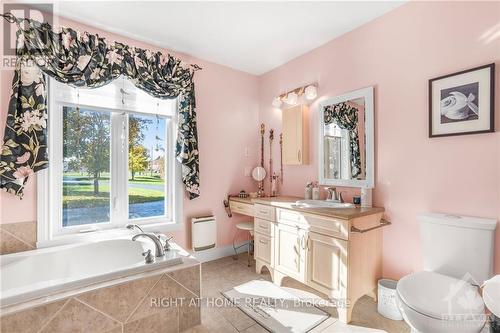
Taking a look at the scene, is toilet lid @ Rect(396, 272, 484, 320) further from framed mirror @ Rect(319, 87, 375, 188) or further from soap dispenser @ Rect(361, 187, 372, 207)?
framed mirror @ Rect(319, 87, 375, 188)

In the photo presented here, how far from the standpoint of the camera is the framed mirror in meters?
2.24

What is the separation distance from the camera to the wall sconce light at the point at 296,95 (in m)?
2.70

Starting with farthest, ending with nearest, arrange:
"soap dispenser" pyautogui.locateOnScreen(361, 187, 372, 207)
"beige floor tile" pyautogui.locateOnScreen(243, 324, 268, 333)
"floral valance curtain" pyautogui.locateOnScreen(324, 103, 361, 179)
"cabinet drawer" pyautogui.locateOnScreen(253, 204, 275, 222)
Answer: "cabinet drawer" pyautogui.locateOnScreen(253, 204, 275, 222)
"floral valance curtain" pyautogui.locateOnScreen(324, 103, 361, 179)
"soap dispenser" pyautogui.locateOnScreen(361, 187, 372, 207)
"beige floor tile" pyautogui.locateOnScreen(243, 324, 268, 333)

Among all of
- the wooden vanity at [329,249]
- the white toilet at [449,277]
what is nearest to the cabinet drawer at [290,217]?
the wooden vanity at [329,249]

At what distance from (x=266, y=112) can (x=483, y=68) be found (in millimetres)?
2268

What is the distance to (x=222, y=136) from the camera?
3201 millimetres

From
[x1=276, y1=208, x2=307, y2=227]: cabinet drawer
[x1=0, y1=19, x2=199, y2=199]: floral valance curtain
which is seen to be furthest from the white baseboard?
[x1=0, y1=19, x2=199, y2=199]: floral valance curtain

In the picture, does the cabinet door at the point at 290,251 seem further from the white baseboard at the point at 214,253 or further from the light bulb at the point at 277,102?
the light bulb at the point at 277,102

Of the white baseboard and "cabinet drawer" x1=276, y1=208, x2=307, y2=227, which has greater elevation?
"cabinet drawer" x1=276, y1=208, x2=307, y2=227

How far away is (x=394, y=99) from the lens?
6.82 feet

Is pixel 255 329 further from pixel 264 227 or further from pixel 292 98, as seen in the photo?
pixel 292 98

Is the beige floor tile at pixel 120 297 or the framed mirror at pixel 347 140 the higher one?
the framed mirror at pixel 347 140

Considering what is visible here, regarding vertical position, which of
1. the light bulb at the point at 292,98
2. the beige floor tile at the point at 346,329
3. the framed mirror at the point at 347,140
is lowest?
the beige floor tile at the point at 346,329

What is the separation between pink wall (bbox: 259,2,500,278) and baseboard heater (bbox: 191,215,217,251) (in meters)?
1.90
